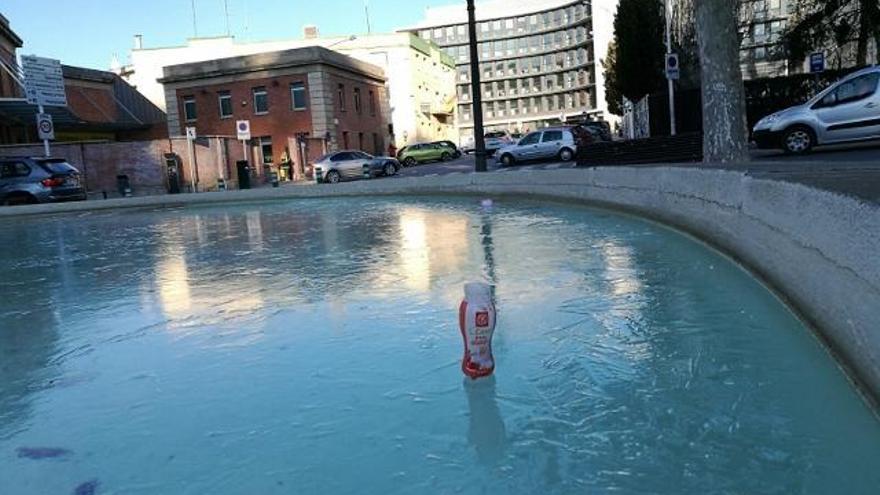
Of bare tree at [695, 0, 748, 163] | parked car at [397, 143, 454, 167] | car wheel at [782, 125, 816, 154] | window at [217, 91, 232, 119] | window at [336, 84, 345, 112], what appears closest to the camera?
bare tree at [695, 0, 748, 163]

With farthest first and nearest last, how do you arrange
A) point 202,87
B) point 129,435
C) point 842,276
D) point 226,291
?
point 202,87, point 226,291, point 842,276, point 129,435

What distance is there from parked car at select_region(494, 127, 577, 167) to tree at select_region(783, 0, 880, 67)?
34.8 ft

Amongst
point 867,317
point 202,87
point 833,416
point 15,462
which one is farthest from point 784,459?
point 202,87

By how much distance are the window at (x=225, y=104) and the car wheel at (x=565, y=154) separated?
21.6 m

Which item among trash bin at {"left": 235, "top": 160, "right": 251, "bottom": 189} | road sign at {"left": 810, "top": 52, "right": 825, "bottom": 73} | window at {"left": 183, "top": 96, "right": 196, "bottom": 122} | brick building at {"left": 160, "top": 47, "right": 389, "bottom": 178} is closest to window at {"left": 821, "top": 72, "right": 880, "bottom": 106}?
road sign at {"left": 810, "top": 52, "right": 825, "bottom": 73}

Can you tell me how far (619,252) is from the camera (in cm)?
829

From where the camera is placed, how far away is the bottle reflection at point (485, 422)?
3.31m

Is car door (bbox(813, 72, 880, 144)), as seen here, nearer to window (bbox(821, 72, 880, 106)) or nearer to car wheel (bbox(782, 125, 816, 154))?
window (bbox(821, 72, 880, 106))

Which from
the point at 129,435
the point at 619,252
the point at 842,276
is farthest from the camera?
the point at 619,252

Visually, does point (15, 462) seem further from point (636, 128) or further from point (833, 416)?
point (636, 128)

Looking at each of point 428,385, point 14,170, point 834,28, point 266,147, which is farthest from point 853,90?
point 266,147

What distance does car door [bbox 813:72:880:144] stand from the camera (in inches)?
612

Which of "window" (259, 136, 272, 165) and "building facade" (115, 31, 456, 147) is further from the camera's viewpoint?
"building facade" (115, 31, 456, 147)

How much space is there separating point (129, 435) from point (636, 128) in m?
30.9
